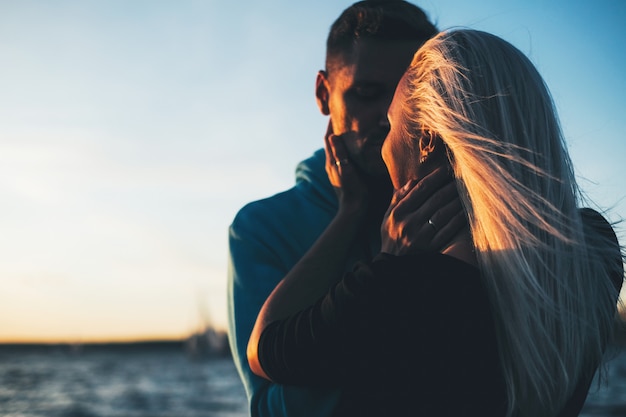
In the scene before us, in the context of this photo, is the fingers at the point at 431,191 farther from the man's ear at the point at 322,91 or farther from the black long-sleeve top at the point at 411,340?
the man's ear at the point at 322,91

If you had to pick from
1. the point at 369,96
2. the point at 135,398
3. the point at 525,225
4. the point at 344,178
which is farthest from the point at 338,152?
the point at 135,398

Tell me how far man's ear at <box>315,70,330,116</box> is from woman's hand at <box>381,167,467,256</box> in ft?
3.82

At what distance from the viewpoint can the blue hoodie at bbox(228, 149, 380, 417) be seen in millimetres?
1922

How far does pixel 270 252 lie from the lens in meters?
2.30

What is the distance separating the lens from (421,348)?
4.56 ft

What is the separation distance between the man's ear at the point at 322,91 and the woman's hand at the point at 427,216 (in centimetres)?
117

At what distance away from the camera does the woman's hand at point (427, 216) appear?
156 centimetres

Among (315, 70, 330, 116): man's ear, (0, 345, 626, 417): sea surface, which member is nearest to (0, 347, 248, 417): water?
(0, 345, 626, 417): sea surface

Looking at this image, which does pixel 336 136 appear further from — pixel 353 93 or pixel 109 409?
pixel 109 409

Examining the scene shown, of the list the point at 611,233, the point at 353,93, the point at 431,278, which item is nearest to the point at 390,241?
the point at 431,278

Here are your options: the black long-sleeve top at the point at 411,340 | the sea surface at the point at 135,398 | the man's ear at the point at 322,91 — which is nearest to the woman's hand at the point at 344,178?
the man's ear at the point at 322,91

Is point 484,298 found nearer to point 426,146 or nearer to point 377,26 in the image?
point 426,146

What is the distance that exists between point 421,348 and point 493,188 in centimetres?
41

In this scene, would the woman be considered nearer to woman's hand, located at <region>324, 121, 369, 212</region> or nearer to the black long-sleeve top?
the black long-sleeve top
